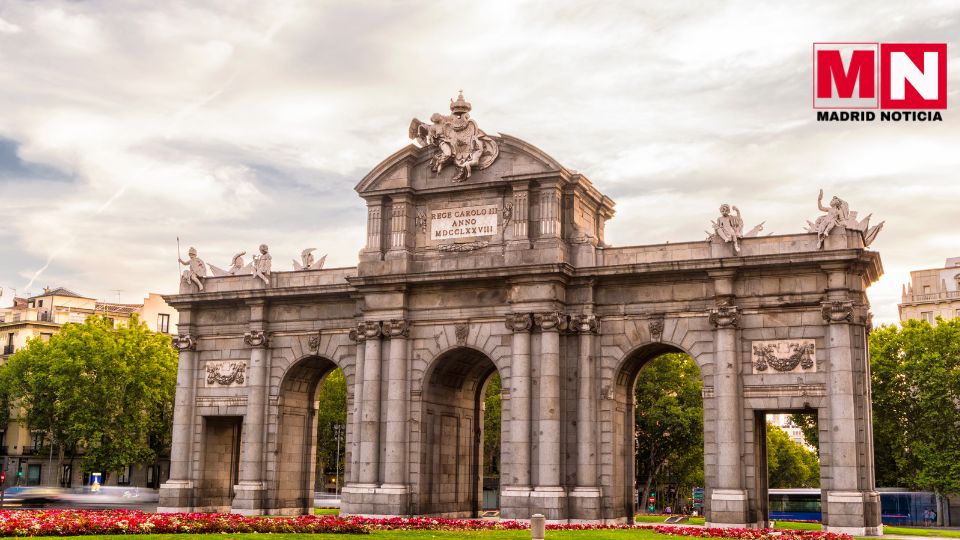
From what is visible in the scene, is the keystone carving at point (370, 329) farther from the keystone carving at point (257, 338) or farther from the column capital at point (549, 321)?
the column capital at point (549, 321)

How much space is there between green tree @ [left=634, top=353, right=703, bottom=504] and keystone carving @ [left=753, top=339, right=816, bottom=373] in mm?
27142

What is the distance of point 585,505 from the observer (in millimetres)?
39062

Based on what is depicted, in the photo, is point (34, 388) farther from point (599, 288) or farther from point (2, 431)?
point (599, 288)

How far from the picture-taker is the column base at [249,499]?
4475 centimetres

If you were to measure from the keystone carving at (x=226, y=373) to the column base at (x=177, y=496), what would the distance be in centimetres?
475

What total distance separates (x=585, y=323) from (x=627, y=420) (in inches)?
189

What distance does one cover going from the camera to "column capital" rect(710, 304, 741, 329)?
125 ft

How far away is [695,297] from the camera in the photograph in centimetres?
3956

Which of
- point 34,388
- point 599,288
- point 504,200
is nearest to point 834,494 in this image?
point 599,288

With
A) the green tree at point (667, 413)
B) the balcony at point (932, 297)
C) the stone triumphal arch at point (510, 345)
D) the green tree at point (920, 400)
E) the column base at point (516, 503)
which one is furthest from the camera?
the balcony at point (932, 297)

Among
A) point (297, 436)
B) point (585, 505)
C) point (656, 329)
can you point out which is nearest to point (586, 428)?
point (585, 505)

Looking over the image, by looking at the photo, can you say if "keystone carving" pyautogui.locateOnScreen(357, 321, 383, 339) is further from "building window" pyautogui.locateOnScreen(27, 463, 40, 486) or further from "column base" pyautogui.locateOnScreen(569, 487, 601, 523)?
"building window" pyautogui.locateOnScreen(27, 463, 40, 486)

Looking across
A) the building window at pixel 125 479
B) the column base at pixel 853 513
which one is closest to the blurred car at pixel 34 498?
the building window at pixel 125 479

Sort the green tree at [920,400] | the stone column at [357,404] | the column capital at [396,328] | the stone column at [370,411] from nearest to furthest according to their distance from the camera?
1. the stone column at [370,411]
2. the column capital at [396,328]
3. the stone column at [357,404]
4. the green tree at [920,400]
